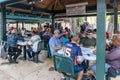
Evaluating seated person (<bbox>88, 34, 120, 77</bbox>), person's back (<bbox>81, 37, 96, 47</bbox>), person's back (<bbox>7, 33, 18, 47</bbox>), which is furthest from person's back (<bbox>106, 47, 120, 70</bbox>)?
person's back (<bbox>7, 33, 18, 47</bbox>)

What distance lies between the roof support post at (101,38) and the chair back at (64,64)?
624 mm

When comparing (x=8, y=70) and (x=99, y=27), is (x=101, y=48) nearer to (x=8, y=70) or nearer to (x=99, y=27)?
(x=99, y=27)

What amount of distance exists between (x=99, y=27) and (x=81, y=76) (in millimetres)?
1171

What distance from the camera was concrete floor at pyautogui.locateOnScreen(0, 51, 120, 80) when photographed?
19.4 ft

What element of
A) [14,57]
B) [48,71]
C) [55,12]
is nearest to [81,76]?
[48,71]

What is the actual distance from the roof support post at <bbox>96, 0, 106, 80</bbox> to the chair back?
0.62m

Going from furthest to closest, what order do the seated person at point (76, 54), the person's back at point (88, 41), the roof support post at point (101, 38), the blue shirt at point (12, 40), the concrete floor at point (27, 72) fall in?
1. the person's back at point (88, 41)
2. the blue shirt at point (12, 40)
3. the concrete floor at point (27, 72)
4. the seated person at point (76, 54)
5. the roof support post at point (101, 38)

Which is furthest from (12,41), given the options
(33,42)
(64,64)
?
(64,64)

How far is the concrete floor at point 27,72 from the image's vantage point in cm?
592

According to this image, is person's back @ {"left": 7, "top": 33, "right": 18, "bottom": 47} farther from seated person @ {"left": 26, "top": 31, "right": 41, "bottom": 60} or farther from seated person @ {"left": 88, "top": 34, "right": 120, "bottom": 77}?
seated person @ {"left": 88, "top": 34, "right": 120, "bottom": 77}

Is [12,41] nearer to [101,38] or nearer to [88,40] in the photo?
[88,40]

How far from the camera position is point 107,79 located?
447cm

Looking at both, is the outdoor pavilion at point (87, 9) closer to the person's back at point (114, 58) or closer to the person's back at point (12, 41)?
the person's back at point (114, 58)

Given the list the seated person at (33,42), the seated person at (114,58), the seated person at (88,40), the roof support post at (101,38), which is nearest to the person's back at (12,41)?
the seated person at (33,42)
